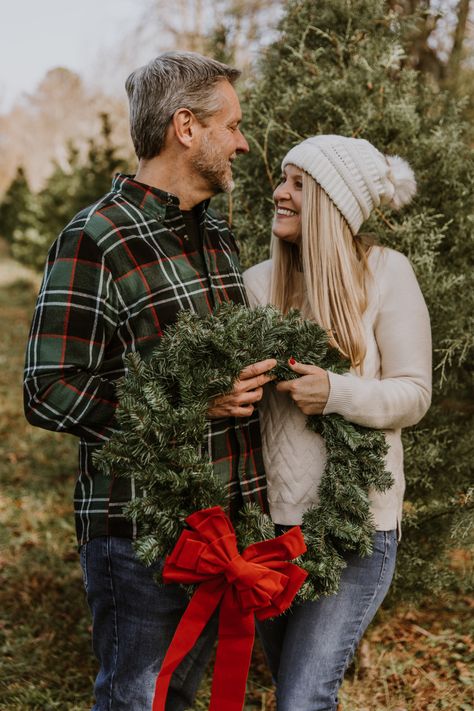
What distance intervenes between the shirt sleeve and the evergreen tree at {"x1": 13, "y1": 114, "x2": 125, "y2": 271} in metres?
8.76

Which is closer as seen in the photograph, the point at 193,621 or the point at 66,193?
the point at 193,621

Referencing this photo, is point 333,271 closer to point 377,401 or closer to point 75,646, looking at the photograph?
point 377,401

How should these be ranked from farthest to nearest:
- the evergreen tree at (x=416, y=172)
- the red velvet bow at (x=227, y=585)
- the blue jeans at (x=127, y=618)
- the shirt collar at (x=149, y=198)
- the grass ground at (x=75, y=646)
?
the grass ground at (x=75, y=646) → the evergreen tree at (x=416, y=172) → the shirt collar at (x=149, y=198) → the blue jeans at (x=127, y=618) → the red velvet bow at (x=227, y=585)

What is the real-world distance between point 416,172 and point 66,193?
506 inches

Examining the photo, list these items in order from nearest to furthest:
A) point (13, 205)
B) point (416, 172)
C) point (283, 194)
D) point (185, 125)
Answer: point (185, 125) < point (283, 194) < point (416, 172) < point (13, 205)

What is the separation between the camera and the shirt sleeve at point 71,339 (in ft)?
6.72

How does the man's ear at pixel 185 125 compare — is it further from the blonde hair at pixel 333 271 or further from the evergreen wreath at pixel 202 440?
the evergreen wreath at pixel 202 440

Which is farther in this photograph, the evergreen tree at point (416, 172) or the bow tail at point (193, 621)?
the evergreen tree at point (416, 172)

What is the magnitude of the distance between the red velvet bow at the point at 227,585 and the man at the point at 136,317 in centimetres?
20

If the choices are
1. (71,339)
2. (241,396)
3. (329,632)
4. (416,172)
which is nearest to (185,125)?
(71,339)

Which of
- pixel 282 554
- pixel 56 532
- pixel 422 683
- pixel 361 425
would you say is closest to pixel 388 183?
pixel 361 425

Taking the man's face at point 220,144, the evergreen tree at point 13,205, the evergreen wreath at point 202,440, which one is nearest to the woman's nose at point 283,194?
the man's face at point 220,144

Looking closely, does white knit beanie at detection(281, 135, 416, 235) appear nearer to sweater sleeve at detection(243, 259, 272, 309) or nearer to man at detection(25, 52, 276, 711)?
man at detection(25, 52, 276, 711)

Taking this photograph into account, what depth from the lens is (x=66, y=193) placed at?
14.8m
